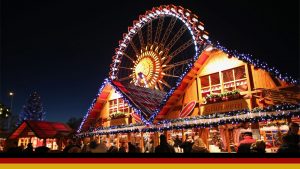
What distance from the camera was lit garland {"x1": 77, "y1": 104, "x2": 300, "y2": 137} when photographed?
31.4 ft

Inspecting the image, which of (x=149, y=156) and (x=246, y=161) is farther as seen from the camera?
(x=149, y=156)

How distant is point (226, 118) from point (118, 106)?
8.75 meters

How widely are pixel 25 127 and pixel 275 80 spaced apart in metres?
20.8

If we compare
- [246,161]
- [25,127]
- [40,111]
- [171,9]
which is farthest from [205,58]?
[40,111]

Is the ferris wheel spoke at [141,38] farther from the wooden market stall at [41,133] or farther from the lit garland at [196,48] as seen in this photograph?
the wooden market stall at [41,133]

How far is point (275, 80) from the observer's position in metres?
10.4

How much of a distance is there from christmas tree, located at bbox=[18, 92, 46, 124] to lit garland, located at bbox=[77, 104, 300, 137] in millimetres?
56419

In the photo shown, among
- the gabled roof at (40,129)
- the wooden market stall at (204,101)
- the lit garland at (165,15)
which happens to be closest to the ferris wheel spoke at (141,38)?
the lit garland at (165,15)

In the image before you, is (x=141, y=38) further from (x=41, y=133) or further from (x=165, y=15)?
(x=41, y=133)

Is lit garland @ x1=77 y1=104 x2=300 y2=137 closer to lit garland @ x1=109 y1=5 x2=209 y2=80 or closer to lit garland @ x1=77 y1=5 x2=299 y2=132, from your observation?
lit garland @ x1=77 y1=5 x2=299 y2=132

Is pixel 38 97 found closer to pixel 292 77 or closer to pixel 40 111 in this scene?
pixel 40 111

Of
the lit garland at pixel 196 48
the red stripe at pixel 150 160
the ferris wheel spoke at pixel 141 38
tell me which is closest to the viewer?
the red stripe at pixel 150 160

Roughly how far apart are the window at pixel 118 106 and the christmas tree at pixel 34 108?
5286cm

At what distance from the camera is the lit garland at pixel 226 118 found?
9.59m
